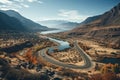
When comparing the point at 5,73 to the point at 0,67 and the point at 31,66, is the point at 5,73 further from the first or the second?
the point at 31,66

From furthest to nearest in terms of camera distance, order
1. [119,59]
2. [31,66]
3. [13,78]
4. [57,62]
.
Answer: [119,59] < [57,62] < [31,66] < [13,78]

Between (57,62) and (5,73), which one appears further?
(57,62)

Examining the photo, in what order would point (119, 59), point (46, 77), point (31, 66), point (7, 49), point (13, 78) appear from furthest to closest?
point (7, 49), point (119, 59), point (31, 66), point (46, 77), point (13, 78)

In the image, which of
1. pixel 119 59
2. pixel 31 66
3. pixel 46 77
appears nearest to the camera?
pixel 46 77

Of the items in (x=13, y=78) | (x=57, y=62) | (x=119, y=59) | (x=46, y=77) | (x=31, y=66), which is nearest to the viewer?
(x=13, y=78)

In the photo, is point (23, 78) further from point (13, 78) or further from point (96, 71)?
point (96, 71)

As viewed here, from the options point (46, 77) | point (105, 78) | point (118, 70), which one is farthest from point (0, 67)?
point (118, 70)

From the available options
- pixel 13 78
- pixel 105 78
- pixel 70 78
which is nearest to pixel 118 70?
pixel 105 78

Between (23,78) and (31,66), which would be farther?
(31,66)
